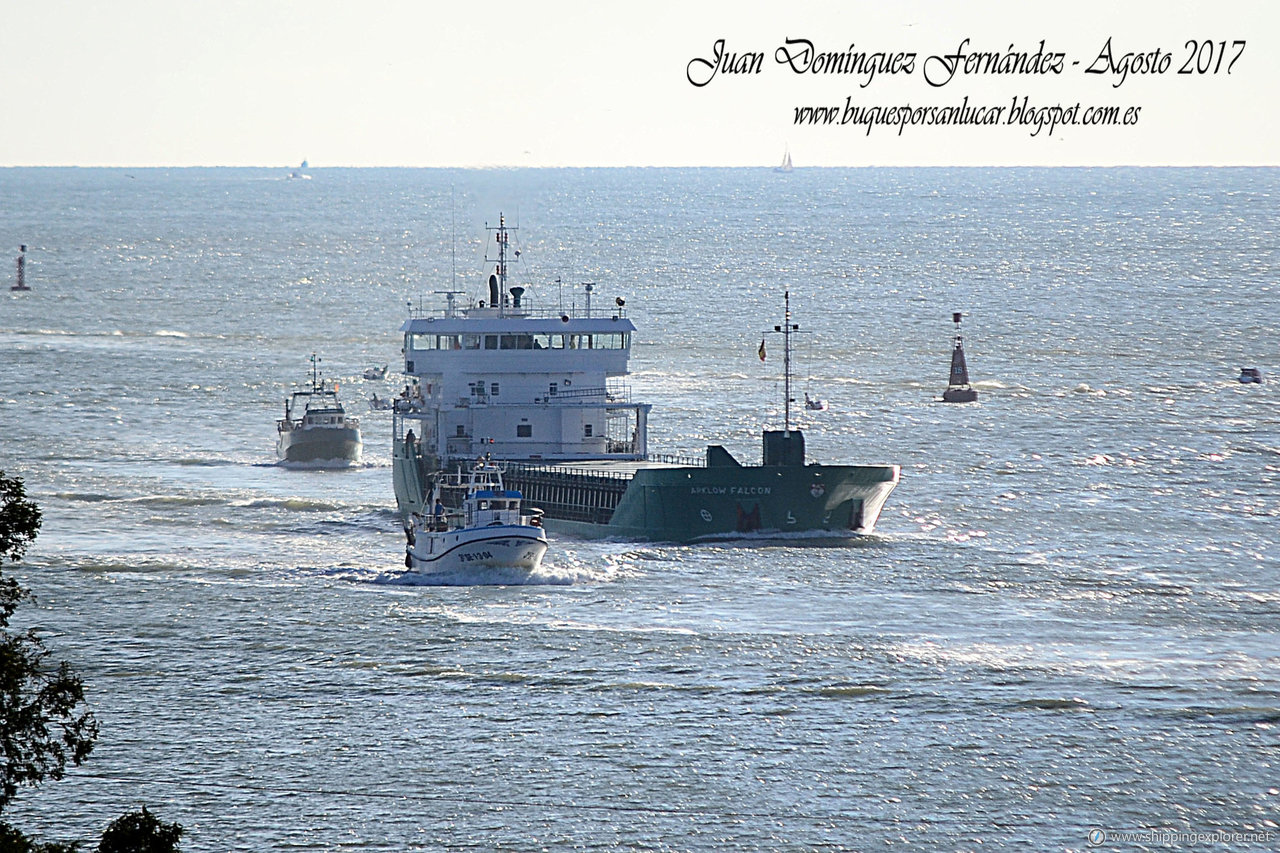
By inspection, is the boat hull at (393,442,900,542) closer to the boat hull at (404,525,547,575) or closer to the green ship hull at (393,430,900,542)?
the green ship hull at (393,430,900,542)

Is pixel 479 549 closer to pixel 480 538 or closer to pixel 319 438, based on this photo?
pixel 480 538

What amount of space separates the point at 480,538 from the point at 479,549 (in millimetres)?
344

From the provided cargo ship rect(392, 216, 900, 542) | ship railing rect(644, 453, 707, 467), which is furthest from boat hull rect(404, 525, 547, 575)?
ship railing rect(644, 453, 707, 467)

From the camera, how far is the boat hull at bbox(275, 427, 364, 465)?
8581cm

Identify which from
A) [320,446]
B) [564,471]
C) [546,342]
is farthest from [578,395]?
[320,446]

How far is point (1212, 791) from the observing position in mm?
A: 37188

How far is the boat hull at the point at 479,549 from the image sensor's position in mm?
57469

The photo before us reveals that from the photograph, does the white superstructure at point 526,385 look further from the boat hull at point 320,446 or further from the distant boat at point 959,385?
the distant boat at point 959,385

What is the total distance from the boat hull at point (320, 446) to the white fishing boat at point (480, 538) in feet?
90.3

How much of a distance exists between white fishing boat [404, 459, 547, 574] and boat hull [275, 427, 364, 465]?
2751 centimetres

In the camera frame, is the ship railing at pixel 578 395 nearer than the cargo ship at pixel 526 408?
No

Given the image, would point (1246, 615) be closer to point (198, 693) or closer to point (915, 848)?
point (915, 848)

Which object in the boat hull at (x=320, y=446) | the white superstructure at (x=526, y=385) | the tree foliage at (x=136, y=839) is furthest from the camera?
the boat hull at (x=320, y=446)

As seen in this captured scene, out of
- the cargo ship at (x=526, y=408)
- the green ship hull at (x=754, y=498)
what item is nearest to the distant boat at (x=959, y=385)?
the cargo ship at (x=526, y=408)
